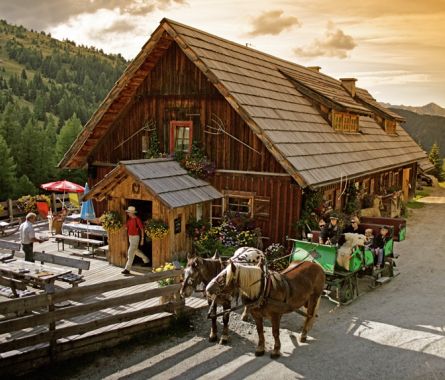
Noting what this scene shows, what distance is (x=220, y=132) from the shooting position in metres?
15.4

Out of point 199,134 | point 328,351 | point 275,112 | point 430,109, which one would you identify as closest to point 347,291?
point 328,351

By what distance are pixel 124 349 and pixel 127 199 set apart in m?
6.06

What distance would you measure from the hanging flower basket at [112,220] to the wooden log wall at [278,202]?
14.0ft

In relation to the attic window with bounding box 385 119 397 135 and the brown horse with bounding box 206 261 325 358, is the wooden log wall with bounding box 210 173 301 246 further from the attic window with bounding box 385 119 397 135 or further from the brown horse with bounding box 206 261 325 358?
the attic window with bounding box 385 119 397 135

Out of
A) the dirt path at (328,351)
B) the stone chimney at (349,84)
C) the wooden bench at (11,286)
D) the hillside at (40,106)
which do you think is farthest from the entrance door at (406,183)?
the wooden bench at (11,286)

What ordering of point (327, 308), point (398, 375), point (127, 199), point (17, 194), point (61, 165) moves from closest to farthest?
point (398, 375) < point (327, 308) < point (127, 199) < point (61, 165) < point (17, 194)

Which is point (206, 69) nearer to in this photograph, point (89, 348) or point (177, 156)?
point (177, 156)

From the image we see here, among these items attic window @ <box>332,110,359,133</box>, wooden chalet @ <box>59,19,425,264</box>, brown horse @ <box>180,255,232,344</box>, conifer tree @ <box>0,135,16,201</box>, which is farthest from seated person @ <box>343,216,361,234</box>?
conifer tree @ <box>0,135,16,201</box>

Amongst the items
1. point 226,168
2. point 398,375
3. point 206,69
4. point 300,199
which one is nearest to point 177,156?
point 226,168

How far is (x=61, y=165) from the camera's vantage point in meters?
17.2

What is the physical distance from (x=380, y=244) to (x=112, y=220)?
801 centimetres

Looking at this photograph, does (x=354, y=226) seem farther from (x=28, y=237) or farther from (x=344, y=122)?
(x=28, y=237)

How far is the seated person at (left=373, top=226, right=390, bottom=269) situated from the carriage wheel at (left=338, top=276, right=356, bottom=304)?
1581 millimetres

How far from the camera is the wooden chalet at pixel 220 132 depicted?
47.0ft
